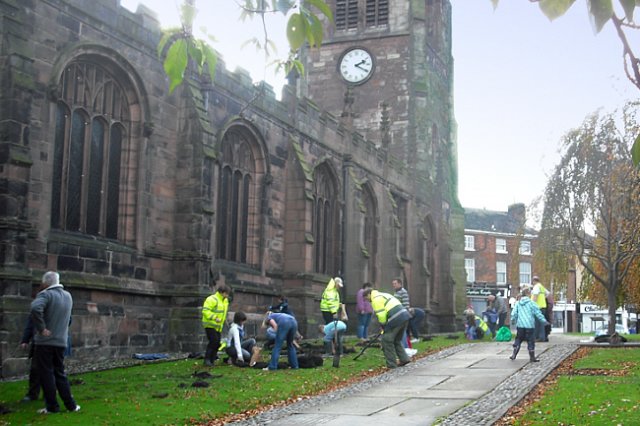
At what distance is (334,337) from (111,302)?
490 centimetres

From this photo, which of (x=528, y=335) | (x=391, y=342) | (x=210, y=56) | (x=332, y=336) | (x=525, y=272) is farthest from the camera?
(x=525, y=272)

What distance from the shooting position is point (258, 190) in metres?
25.9

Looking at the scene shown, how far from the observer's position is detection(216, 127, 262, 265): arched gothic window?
953 inches

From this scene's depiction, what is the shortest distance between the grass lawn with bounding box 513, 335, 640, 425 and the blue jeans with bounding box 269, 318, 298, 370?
16.2 feet

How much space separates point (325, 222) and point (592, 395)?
19.2m

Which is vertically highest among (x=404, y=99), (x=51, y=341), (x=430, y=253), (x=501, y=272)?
(x=404, y=99)

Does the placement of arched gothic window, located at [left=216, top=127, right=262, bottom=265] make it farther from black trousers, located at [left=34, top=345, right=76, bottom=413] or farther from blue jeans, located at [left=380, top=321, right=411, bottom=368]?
black trousers, located at [left=34, top=345, right=76, bottom=413]

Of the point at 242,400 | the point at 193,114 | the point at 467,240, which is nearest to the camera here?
Result: the point at 242,400

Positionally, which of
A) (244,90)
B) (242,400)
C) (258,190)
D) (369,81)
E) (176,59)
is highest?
(369,81)

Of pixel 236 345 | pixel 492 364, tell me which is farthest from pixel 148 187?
pixel 492 364

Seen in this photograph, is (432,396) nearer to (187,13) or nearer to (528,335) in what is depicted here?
(528,335)

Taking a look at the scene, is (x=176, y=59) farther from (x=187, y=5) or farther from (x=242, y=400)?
(x=242, y=400)

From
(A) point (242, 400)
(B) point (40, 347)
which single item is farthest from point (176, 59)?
(A) point (242, 400)

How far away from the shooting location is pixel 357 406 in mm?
12102
